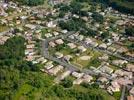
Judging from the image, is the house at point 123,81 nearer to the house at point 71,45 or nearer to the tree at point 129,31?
the house at point 71,45

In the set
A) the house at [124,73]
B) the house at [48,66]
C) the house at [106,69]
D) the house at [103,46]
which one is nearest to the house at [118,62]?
the house at [106,69]

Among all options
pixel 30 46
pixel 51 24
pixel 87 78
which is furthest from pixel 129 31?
pixel 30 46

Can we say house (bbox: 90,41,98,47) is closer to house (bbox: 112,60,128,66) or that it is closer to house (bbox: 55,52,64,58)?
house (bbox: 112,60,128,66)

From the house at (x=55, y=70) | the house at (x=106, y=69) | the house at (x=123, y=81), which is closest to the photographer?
the house at (x=123, y=81)

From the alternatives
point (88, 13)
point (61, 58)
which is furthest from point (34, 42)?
point (88, 13)

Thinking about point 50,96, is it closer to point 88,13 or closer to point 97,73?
point 97,73

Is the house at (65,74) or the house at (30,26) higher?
the house at (30,26)

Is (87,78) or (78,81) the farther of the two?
(87,78)

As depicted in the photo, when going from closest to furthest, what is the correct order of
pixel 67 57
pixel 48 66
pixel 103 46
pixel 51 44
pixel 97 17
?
1. pixel 48 66
2. pixel 67 57
3. pixel 51 44
4. pixel 103 46
5. pixel 97 17

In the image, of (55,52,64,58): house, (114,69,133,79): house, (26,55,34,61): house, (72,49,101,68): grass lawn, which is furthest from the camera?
(55,52,64,58): house

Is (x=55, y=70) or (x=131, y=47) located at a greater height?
(x=55, y=70)

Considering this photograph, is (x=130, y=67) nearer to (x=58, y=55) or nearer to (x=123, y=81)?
(x=123, y=81)

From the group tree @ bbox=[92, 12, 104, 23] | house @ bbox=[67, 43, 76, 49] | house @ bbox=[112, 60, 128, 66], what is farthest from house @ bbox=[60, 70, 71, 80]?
tree @ bbox=[92, 12, 104, 23]
